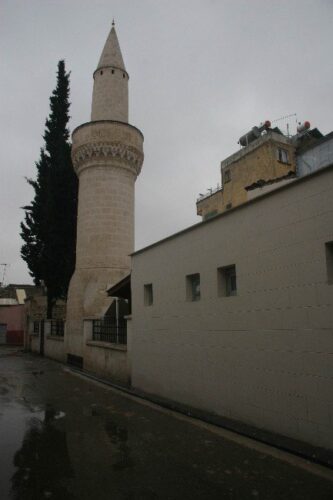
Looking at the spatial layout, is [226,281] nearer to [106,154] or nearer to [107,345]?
[107,345]

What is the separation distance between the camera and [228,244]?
781cm

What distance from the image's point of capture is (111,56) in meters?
19.7

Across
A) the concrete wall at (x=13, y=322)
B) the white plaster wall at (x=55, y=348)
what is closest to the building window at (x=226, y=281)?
the white plaster wall at (x=55, y=348)

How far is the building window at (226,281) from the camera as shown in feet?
26.0

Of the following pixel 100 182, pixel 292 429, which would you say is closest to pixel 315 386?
pixel 292 429

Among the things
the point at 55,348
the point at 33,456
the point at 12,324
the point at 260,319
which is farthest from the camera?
the point at 12,324

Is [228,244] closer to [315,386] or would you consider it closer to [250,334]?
[250,334]

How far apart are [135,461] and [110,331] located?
8906 millimetres

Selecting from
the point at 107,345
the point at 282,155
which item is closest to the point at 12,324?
the point at 107,345

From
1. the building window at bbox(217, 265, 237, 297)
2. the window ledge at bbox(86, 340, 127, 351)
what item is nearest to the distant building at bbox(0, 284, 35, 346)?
the window ledge at bbox(86, 340, 127, 351)

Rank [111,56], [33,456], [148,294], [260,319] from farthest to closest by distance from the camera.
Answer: [111,56] < [148,294] < [260,319] < [33,456]

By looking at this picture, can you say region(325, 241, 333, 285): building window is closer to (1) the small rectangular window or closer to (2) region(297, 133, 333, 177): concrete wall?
(2) region(297, 133, 333, 177): concrete wall

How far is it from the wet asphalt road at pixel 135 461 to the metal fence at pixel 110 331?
14.5 ft

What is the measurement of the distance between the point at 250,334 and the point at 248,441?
1.85m
